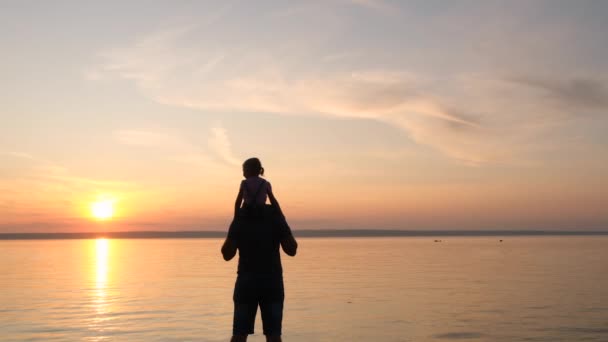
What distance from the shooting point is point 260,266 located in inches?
290

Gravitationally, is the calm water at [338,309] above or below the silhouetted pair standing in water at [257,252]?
below

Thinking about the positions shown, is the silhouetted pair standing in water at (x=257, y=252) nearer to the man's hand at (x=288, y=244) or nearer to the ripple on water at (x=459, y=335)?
the man's hand at (x=288, y=244)

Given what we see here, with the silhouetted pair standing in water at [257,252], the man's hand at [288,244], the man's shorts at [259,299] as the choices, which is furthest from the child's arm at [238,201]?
the man's shorts at [259,299]

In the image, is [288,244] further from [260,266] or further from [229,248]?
[229,248]

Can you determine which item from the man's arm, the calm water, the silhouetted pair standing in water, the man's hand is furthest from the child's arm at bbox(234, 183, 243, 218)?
the calm water

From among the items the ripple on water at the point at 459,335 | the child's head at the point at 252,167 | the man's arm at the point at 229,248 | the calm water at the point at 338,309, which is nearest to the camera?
the child's head at the point at 252,167

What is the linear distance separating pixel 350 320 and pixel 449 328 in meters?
2.74

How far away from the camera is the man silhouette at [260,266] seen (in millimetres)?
7293

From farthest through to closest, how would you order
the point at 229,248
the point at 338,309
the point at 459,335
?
the point at 338,309
the point at 459,335
the point at 229,248

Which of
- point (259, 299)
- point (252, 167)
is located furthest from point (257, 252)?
point (252, 167)

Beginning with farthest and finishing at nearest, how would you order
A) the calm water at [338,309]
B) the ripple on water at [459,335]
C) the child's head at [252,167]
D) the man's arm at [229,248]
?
the calm water at [338,309] < the ripple on water at [459,335] < the man's arm at [229,248] < the child's head at [252,167]

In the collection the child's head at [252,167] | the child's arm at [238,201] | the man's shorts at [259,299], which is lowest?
the man's shorts at [259,299]

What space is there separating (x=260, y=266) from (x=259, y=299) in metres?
0.35

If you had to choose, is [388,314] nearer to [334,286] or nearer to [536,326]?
[536,326]
